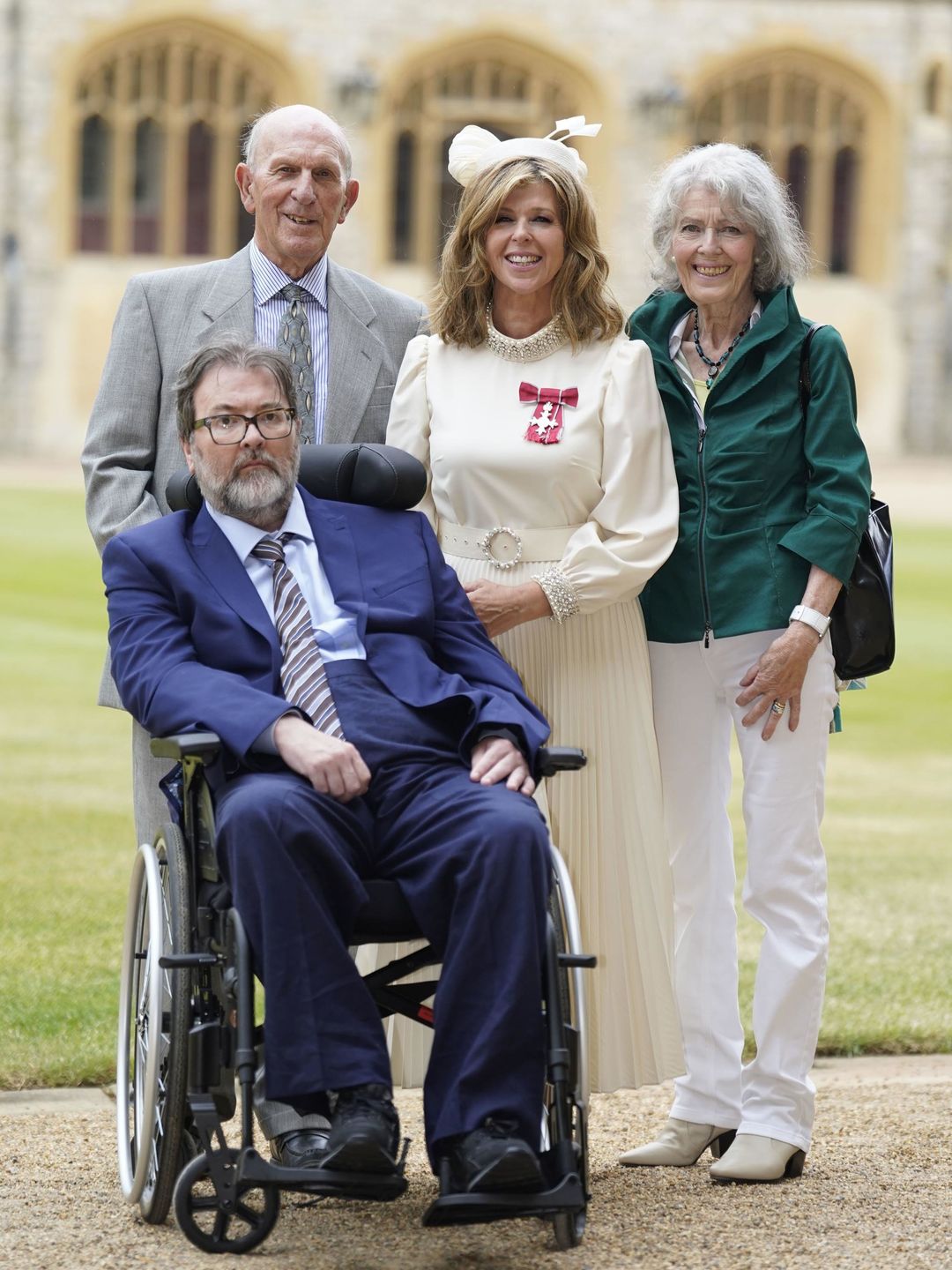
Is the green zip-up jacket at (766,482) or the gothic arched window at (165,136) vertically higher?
the gothic arched window at (165,136)

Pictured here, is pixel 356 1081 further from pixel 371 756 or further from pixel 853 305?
pixel 853 305

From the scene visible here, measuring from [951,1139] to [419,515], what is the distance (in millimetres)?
1643

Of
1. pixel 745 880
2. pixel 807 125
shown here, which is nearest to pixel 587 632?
pixel 745 880

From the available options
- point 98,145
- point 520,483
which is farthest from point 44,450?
point 520,483

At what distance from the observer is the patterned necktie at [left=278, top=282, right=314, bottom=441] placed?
3859 mm

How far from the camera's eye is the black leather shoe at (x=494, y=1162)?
8.89 feet

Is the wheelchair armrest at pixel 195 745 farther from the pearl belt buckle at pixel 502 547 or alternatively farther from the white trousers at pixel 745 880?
the white trousers at pixel 745 880

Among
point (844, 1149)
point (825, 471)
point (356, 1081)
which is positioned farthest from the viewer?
point (844, 1149)

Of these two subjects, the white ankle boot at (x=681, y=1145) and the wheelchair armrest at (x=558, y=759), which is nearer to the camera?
the wheelchair armrest at (x=558, y=759)

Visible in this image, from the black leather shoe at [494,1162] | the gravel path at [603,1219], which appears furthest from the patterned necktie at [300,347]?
the black leather shoe at [494,1162]

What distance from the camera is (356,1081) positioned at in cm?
282

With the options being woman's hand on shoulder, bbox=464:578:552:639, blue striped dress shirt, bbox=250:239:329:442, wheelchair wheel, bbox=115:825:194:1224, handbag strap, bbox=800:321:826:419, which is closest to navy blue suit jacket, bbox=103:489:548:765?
woman's hand on shoulder, bbox=464:578:552:639

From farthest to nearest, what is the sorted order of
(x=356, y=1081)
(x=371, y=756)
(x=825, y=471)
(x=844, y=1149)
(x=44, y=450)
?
(x=44, y=450), (x=844, y=1149), (x=825, y=471), (x=371, y=756), (x=356, y=1081)

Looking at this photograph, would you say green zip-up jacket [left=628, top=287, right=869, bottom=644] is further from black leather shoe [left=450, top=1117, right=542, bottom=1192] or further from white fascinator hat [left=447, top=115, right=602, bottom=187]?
black leather shoe [left=450, top=1117, right=542, bottom=1192]
